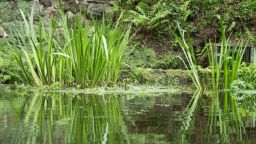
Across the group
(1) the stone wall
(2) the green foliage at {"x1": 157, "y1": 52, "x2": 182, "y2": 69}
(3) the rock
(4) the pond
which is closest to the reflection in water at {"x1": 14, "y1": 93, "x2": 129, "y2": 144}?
(4) the pond

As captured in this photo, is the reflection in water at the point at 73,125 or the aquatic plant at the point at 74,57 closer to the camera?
the reflection in water at the point at 73,125

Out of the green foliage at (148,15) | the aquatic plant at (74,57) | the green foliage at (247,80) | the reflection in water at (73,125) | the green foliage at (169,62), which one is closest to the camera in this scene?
the reflection in water at (73,125)

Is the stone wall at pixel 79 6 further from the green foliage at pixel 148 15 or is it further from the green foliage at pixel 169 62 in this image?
the green foliage at pixel 169 62

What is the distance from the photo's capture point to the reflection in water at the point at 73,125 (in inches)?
69.4

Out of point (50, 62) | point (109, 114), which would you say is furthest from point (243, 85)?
point (109, 114)

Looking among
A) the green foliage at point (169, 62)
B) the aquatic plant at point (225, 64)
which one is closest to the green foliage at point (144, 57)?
the green foliage at point (169, 62)

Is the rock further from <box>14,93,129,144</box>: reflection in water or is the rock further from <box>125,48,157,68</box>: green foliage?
<box>14,93,129,144</box>: reflection in water

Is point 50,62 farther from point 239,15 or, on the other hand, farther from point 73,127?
point 239,15

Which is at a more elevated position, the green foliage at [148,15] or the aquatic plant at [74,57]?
the green foliage at [148,15]

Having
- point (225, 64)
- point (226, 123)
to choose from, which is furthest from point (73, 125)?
point (225, 64)

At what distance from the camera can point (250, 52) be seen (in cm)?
→ 955

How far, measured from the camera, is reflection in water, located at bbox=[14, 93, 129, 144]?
1.76 metres

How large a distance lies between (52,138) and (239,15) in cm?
869

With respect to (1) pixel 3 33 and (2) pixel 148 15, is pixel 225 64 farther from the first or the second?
(1) pixel 3 33
